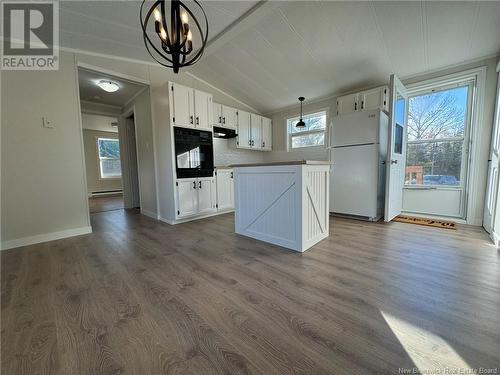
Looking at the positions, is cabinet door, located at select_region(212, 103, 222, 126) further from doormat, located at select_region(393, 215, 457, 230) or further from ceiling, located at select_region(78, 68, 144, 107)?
doormat, located at select_region(393, 215, 457, 230)

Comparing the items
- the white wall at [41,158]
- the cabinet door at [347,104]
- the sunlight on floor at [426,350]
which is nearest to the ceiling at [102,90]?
the white wall at [41,158]

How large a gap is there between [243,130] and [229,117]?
48 cm

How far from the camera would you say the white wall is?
2.52 metres

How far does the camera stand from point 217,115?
14.1 ft

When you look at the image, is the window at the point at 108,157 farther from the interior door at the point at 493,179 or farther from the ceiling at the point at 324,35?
the interior door at the point at 493,179

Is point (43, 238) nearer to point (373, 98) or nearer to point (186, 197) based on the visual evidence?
point (186, 197)

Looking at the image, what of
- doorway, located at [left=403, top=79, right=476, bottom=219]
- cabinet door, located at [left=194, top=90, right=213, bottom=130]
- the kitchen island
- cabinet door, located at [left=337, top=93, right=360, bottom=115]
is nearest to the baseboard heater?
cabinet door, located at [left=194, top=90, right=213, bottom=130]

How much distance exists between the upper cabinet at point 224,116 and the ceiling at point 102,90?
148cm

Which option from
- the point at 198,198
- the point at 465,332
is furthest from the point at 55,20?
the point at 465,332

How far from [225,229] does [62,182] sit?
97.8 inches

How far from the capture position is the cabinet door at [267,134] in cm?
532

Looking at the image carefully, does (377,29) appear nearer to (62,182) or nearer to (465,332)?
(465,332)

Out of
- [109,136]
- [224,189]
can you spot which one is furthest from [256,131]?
[109,136]

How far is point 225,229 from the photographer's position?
3.15 meters
